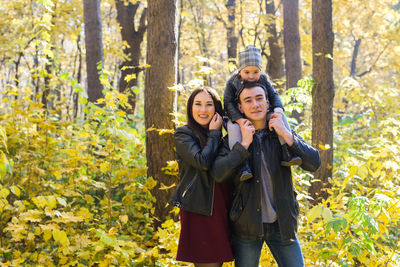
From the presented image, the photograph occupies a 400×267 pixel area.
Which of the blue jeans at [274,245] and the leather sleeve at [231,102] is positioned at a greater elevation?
the leather sleeve at [231,102]

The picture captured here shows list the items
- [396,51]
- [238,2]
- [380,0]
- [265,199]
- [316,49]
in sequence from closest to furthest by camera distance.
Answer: [265,199], [316,49], [238,2], [380,0], [396,51]

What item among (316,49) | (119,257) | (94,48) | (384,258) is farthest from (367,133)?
(119,257)

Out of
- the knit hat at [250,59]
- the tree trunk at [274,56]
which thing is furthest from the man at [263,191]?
the tree trunk at [274,56]

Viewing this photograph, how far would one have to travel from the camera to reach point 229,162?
99.0 inches

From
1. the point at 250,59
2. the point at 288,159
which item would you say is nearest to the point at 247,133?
the point at 288,159

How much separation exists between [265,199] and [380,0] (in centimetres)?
1613

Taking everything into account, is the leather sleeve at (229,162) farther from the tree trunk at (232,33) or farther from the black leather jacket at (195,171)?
the tree trunk at (232,33)

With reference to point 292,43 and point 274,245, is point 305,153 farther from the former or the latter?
point 292,43

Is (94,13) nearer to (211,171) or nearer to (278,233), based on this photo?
(211,171)

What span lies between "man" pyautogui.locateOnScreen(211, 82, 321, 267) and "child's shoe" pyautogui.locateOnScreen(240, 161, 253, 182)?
0.21 ft

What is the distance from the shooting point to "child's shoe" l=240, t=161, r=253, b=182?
8.11 ft

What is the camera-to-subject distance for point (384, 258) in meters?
3.31

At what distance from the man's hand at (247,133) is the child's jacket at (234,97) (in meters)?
0.17

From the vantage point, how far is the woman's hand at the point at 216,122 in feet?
9.48
